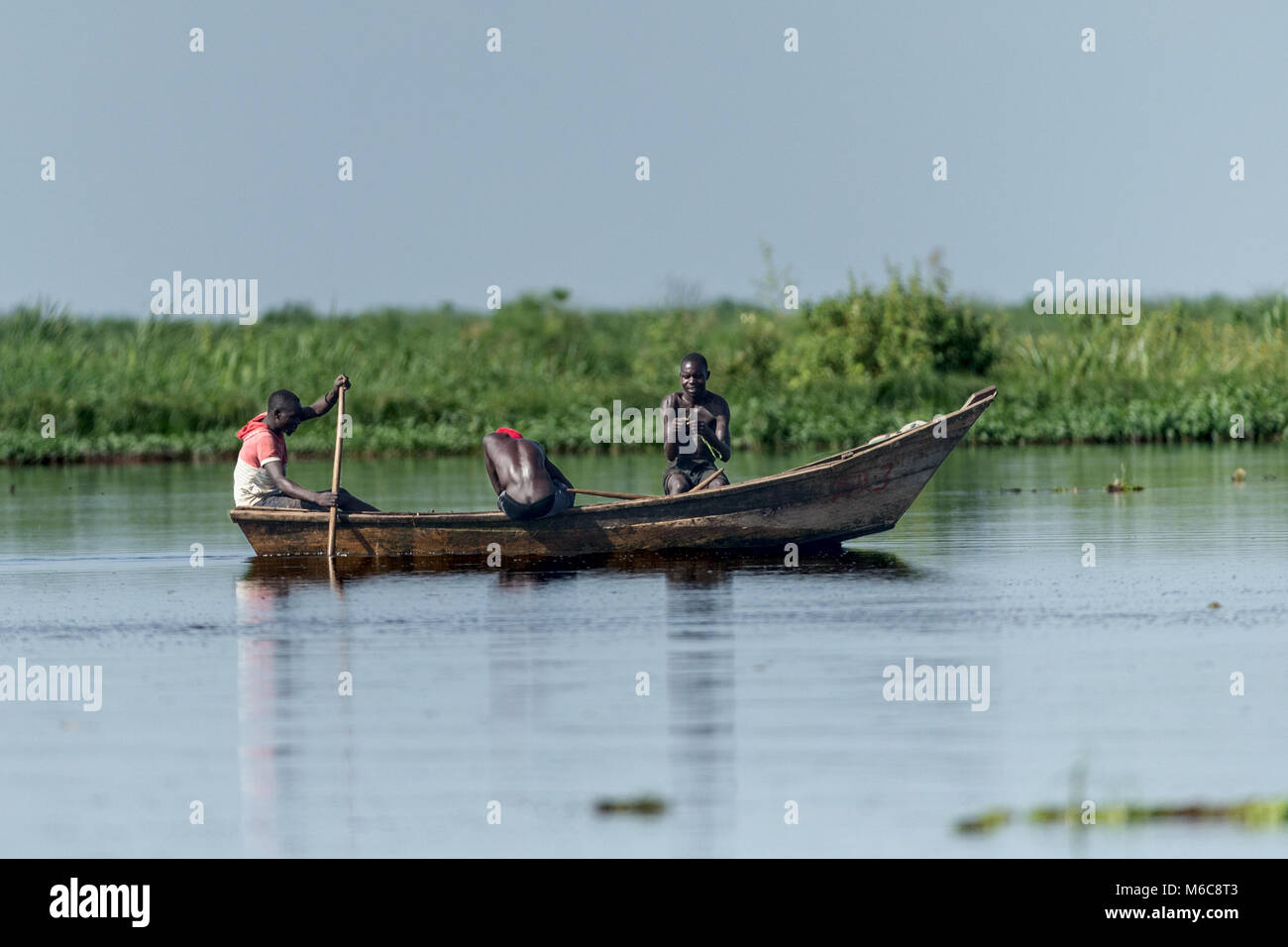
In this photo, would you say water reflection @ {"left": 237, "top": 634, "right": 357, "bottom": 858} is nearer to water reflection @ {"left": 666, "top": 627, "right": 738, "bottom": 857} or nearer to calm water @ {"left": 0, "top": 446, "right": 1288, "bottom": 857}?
calm water @ {"left": 0, "top": 446, "right": 1288, "bottom": 857}

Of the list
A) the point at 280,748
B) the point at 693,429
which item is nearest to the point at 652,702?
the point at 280,748

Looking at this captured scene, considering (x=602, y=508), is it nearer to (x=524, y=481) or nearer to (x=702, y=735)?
(x=524, y=481)

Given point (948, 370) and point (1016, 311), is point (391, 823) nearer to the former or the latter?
point (948, 370)

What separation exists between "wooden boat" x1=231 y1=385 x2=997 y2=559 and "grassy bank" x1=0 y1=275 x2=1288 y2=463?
20.0 meters

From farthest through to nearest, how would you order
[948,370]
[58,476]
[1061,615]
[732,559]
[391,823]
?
1. [948,370]
2. [58,476]
3. [732,559]
4. [1061,615]
5. [391,823]

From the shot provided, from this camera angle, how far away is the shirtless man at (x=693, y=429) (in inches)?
666

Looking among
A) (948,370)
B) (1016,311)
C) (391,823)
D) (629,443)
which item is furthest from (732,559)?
(1016,311)

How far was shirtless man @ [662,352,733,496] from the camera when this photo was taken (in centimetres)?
1692

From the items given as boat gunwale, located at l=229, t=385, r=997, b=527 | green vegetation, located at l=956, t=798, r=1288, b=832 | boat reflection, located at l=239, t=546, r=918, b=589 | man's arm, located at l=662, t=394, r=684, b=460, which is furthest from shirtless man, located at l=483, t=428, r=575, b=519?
green vegetation, located at l=956, t=798, r=1288, b=832

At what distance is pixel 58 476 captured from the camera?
1292 inches

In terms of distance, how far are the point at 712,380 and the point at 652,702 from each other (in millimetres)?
34121

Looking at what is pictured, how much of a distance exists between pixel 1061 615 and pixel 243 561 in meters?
7.76

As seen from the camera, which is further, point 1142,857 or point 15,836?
point 15,836

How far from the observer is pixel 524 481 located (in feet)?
53.9
